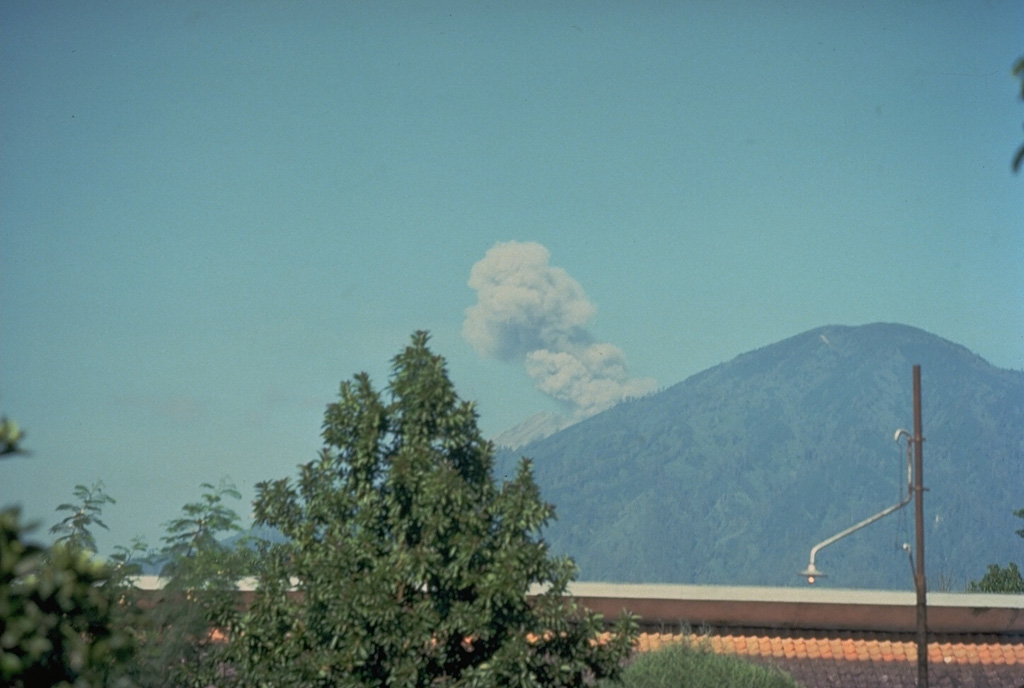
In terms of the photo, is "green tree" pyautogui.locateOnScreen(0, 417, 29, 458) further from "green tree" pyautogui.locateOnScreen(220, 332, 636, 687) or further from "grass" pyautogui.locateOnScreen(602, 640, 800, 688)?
"grass" pyautogui.locateOnScreen(602, 640, 800, 688)

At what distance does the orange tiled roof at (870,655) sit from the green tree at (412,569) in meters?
6.52

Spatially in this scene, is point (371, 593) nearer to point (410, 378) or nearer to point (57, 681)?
point (410, 378)

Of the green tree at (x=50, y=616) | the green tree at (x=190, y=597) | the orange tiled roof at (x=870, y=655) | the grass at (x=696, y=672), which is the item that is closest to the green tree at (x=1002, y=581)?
the orange tiled roof at (x=870, y=655)

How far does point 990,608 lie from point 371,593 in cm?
1204

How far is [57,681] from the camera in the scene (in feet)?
20.4

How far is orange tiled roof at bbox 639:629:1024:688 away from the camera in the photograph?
1981 centimetres

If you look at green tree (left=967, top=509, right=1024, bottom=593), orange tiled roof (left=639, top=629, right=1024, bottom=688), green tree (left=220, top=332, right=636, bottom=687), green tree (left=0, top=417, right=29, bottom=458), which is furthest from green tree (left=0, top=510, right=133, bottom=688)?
green tree (left=967, top=509, right=1024, bottom=593)

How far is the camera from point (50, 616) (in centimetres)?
605

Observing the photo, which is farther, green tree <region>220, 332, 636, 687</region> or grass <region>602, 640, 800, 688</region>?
grass <region>602, 640, 800, 688</region>

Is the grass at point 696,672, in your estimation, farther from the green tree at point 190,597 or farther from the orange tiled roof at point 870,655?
the green tree at point 190,597

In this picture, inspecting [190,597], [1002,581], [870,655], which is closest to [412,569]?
[190,597]

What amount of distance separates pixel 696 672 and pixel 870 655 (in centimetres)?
358

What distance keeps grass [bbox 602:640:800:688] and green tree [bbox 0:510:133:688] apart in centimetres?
1275

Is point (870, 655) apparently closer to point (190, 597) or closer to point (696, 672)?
point (696, 672)
